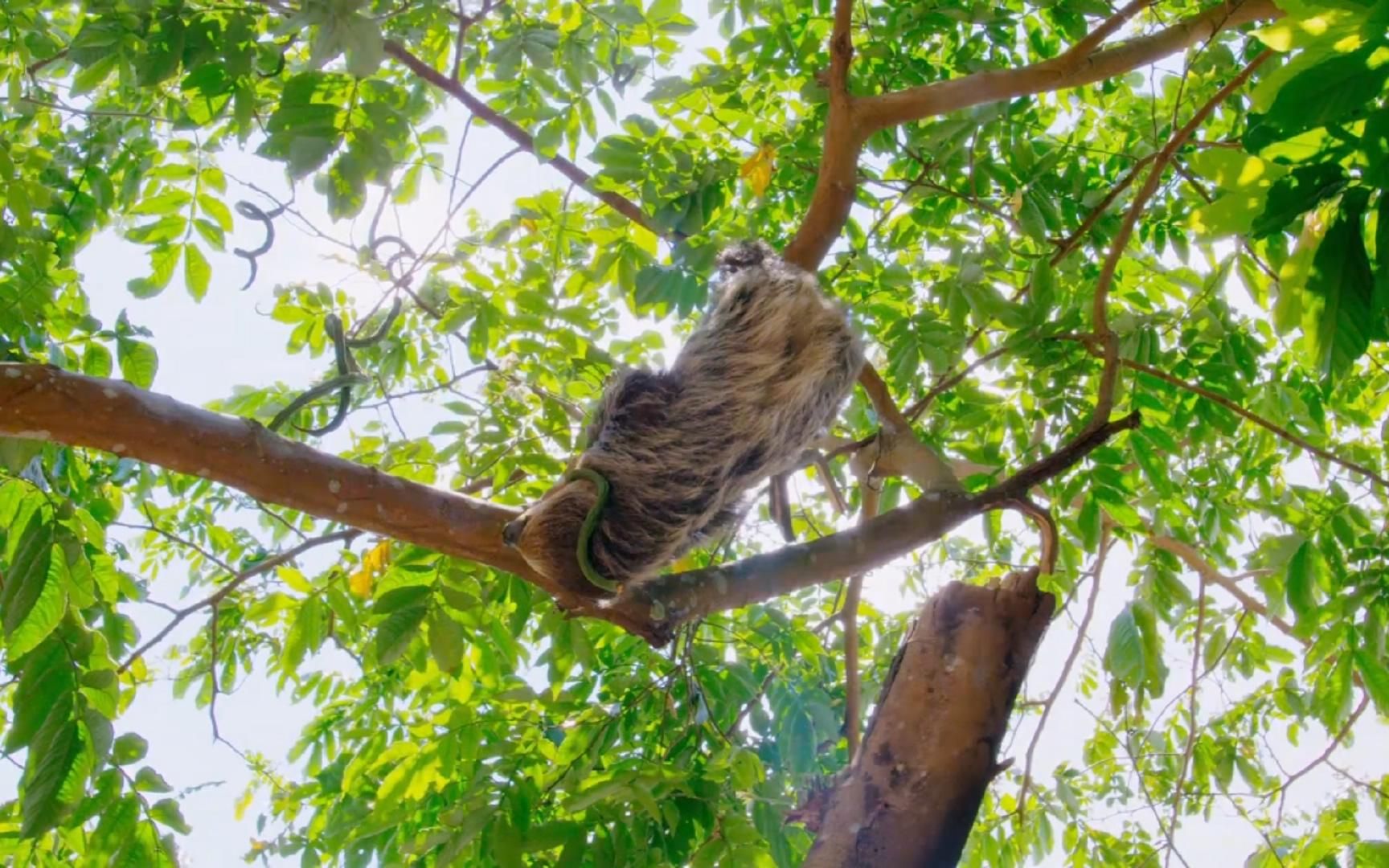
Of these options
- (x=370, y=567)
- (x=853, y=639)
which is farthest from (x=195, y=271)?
(x=853, y=639)

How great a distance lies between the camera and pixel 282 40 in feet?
7.59

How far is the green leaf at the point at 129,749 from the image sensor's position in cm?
190

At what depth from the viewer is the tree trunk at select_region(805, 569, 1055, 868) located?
1.78 meters

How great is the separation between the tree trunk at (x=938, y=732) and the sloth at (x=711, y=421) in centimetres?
48

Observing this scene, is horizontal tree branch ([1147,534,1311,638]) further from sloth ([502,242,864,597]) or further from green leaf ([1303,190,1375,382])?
green leaf ([1303,190,1375,382])

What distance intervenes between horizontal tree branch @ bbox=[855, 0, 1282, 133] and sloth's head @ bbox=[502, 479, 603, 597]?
1.07m

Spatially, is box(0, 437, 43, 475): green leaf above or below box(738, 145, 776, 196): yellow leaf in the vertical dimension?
below

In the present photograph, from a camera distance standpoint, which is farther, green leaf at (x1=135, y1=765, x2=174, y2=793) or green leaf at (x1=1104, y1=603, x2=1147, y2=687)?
green leaf at (x1=1104, y1=603, x2=1147, y2=687)

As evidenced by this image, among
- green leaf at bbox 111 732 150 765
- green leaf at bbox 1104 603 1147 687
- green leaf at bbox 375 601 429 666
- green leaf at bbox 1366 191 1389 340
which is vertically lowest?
green leaf at bbox 111 732 150 765

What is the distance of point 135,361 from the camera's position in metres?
2.39

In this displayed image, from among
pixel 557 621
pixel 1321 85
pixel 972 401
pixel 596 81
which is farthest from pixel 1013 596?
pixel 596 81

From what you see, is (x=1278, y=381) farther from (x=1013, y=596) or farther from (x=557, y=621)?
(x=557, y=621)

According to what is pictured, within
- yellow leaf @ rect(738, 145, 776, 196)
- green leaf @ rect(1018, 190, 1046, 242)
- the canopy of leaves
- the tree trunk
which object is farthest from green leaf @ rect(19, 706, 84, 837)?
green leaf @ rect(1018, 190, 1046, 242)

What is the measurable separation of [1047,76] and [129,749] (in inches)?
95.3
